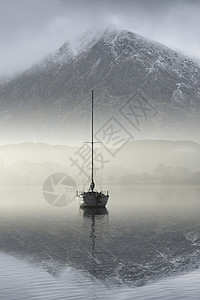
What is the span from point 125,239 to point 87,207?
47478 millimetres

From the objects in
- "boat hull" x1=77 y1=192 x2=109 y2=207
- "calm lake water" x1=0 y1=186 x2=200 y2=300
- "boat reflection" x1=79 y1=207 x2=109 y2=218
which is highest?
"boat hull" x1=77 y1=192 x2=109 y2=207

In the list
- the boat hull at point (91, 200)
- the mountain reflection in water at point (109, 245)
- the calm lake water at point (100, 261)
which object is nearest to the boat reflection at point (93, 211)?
the boat hull at point (91, 200)

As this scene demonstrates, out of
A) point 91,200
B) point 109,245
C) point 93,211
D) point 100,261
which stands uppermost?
point 91,200

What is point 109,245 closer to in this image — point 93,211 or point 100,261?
point 100,261

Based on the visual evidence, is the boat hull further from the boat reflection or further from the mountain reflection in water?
the mountain reflection in water

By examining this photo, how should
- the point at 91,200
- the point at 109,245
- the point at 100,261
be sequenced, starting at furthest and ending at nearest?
the point at 91,200, the point at 109,245, the point at 100,261

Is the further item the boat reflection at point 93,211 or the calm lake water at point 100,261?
the boat reflection at point 93,211

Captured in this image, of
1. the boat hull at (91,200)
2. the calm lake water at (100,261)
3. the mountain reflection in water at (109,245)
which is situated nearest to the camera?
the calm lake water at (100,261)

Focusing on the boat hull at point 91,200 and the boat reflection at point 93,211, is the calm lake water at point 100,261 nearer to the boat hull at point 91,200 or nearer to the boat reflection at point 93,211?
the boat reflection at point 93,211

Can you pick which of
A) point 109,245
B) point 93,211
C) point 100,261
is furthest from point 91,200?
point 100,261

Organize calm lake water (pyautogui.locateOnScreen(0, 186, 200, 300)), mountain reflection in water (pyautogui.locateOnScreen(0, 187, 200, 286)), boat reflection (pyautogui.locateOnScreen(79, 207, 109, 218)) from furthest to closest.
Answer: boat reflection (pyautogui.locateOnScreen(79, 207, 109, 218)), mountain reflection in water (pyautogui.locateOnScreen(0, 187, 200, 286)), calm lake water (pyautogui.locateOnScreen(0, 186, 200, 300))

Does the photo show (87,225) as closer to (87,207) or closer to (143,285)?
(87,207)

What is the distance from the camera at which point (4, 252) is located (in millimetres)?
57781

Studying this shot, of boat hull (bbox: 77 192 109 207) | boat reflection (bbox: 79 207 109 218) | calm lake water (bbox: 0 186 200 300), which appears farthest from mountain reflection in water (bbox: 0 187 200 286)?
boat hull (bbox: 77 192 109 207)
